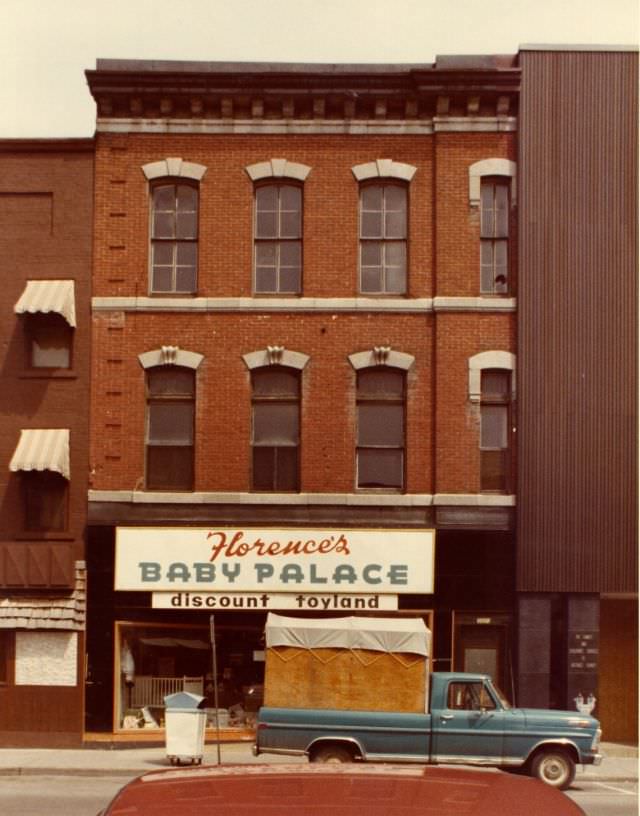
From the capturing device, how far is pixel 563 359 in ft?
78.3

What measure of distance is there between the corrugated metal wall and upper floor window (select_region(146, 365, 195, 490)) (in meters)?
6.30

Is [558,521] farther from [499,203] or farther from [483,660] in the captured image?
[499,203]

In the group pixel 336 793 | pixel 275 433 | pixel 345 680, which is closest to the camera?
pixel 336 793

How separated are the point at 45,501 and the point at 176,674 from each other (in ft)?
13.6

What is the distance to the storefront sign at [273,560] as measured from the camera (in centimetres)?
2353

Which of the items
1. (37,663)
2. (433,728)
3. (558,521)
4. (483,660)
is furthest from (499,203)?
(37,663)

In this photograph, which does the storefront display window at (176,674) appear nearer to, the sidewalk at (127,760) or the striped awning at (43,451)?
the sidewalk at (127,760)

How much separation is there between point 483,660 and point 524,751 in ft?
18.8

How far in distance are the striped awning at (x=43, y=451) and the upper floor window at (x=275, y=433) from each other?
3.56 meters

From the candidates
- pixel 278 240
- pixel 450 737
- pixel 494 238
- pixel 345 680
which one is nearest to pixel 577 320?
pixel 494 238

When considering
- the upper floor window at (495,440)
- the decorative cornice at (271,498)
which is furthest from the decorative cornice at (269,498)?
the upper floor window at (495,440)

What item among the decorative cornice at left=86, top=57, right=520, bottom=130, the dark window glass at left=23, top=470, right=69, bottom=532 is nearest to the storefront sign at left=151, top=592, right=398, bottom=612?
the dark window glass at left=23, top=470, right=69, bottom=532

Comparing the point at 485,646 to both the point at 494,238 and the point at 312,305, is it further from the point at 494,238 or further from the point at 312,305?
the point at 494,238

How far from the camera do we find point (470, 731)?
59.4 ft
